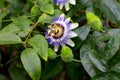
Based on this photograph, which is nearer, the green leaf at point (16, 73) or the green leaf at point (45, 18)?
the green leaf at point (45, 18)

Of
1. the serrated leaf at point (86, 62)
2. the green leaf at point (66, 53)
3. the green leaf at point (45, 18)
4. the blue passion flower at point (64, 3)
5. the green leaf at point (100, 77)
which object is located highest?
the blue passion flower at point (64, 3)

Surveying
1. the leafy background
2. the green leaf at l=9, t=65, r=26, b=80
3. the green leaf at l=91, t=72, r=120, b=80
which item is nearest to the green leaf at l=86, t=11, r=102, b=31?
the leafy background

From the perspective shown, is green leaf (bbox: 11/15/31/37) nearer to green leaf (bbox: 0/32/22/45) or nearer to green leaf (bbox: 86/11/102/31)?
green leaf (bbox: 0/32/22/45)

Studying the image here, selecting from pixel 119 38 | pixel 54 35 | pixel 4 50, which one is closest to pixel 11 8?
pixel 4 50

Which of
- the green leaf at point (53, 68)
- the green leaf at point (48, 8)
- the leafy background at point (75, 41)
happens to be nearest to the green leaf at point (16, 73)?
the leafy background at point (75, 41)

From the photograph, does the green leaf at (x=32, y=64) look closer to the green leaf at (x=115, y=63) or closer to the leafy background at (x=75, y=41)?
the leafy background at (x=75, y=41)

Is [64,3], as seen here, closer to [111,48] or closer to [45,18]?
[45,18]

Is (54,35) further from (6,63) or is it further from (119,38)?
(6,63)
